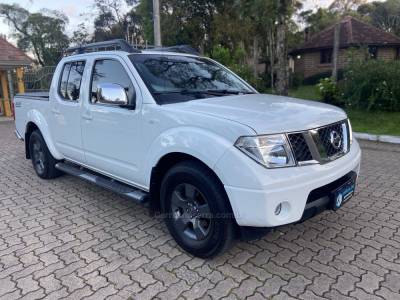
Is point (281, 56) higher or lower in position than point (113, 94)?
higher

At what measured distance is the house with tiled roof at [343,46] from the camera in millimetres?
24453

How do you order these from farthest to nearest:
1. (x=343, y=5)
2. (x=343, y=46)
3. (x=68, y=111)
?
(x=343, y=46) < (x=343, y=5) < (x=68, y=111)

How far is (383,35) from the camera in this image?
25188 millimetres

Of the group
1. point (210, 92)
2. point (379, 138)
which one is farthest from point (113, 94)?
point (379, 138)

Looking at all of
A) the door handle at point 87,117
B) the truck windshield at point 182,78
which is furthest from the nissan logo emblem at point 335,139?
the door handle at point 87,117

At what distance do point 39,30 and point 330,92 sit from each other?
130ft

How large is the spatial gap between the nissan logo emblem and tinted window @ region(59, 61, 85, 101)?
312cm

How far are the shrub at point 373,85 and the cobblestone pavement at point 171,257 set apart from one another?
6339 mm

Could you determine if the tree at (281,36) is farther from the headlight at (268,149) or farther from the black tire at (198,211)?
the headlight at (268,149)

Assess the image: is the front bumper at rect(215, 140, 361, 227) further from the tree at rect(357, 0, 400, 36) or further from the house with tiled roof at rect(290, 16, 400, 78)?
the tree at rect(357, 0, 400, 36)

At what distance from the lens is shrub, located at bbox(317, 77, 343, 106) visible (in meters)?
11.7

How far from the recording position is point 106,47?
14.6ft

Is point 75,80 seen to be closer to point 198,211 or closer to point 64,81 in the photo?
point 64,81

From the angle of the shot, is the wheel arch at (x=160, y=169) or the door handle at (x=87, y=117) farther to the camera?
the door handle at (x=87, y=117)
